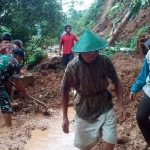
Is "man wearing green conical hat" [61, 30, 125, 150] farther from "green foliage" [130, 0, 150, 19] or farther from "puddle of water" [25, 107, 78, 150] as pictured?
"green foliage" [130, 0, 150, 19]

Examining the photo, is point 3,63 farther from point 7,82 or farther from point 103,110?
point 103,110

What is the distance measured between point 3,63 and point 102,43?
8.59ft

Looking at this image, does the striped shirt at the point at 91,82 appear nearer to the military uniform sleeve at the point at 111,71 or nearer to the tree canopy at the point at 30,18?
the military uniform sleeve at the point at 111,71

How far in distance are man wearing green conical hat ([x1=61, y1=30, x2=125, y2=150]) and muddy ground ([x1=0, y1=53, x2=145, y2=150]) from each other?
124 centimetres

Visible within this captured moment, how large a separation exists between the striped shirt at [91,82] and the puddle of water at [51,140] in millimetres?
1797

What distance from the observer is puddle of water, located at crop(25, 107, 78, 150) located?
18.0 ft

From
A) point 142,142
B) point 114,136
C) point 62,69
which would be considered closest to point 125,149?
point 142,142

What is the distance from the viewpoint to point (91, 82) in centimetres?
365

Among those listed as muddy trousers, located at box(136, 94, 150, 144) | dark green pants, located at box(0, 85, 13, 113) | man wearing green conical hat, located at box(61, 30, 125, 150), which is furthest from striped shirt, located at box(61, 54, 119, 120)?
dark green pants, located at box(0, 85, 13, 113)

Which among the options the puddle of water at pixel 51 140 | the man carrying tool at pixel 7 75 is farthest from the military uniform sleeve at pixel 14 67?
the puddle of water at pixel 51 140

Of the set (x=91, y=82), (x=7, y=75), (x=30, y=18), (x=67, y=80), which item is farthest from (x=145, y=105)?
(x=30, y=18)

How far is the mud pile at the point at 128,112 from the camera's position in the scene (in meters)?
4.94

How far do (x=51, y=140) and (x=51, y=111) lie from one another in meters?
2.01

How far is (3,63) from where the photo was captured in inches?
218
